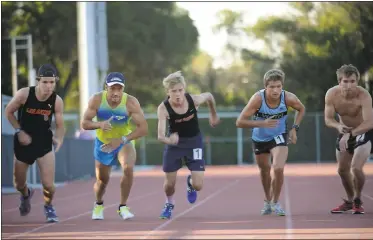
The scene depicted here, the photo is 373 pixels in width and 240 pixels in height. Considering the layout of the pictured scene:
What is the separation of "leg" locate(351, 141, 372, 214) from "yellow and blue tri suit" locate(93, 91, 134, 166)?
2.96m

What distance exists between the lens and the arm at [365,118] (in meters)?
12.4

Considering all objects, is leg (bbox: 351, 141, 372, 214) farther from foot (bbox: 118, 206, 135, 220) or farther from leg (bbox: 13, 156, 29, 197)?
leg (bbox: 13, 156, 29, 197)

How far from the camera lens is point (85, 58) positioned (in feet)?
108

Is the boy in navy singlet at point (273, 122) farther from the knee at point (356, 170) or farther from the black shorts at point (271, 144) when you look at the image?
the knee at point (356, 170)

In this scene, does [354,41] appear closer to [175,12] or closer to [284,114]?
[284,114]

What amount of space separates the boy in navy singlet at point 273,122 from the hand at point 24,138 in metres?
2.66

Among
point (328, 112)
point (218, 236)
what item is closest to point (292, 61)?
point (328, 112)

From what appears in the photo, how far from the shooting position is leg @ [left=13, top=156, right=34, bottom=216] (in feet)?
40.5

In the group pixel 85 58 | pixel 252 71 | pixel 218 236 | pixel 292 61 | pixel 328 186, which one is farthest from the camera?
pixel 252 71

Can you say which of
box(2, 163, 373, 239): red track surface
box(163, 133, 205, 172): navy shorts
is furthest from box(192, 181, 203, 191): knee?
box(2, 163, 373, 239): red track surface

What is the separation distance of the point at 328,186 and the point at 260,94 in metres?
10.3

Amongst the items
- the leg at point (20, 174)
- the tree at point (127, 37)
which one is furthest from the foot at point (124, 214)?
the tree at point (127, 37)

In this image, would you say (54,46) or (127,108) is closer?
(127,108)

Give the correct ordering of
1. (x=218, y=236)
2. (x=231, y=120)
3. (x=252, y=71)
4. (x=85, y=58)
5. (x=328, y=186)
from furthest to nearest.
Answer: (x=252, y=71) → (x=231, y=120) → (x=85, y=58) → (x=328, y=186) → (x=218, y=236)
